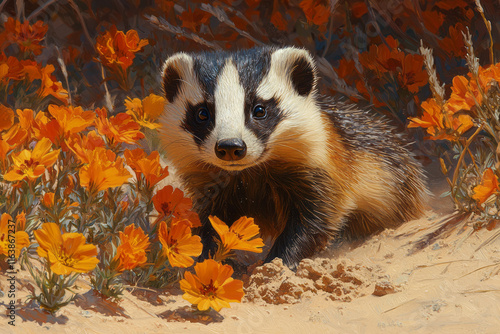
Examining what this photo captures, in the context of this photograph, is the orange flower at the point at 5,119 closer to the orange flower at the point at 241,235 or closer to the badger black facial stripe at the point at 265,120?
the orange flower at the point at 241,235

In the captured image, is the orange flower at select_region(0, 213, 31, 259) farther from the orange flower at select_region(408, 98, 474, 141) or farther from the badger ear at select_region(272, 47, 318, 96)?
the orange flower at select_region(408, 98, 474, 141)

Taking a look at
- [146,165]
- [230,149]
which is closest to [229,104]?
[230,149]

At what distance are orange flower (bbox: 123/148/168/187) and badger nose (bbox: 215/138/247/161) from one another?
0.37 meters

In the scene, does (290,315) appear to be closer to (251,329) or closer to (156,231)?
(251,329)

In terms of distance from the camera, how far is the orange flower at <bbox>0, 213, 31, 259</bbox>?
2.47 metres

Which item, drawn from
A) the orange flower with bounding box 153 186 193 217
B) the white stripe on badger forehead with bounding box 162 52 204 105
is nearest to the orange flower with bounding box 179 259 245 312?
the orange flower with bounding box 153 186 193 217

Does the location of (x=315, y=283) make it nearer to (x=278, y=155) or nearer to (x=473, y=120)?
→ (x=278, y=155)

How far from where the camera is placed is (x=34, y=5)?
5531 mm

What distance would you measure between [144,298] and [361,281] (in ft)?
3.64

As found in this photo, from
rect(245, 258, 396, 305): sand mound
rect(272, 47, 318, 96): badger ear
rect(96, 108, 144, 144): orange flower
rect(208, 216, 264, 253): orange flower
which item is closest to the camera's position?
rect(208, 216, 264, 253): orange flower

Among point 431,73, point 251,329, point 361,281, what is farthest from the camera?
point 431,73

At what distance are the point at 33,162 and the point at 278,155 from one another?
61.9 inches

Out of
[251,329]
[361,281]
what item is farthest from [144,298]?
[361,281]

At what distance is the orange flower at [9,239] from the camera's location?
247 cm
